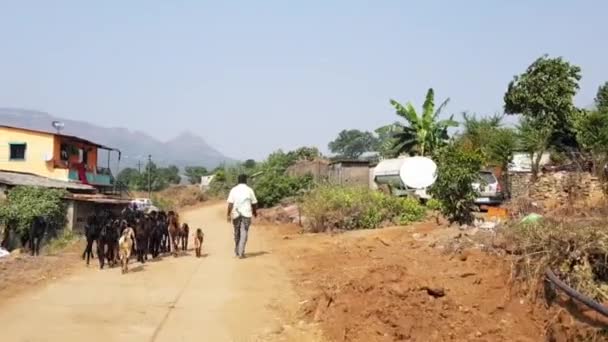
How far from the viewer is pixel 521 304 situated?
718cm

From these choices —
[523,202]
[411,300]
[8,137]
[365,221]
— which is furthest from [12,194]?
[411,300]

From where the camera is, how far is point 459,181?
598 inches

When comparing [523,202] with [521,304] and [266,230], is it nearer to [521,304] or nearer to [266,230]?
[521,304]

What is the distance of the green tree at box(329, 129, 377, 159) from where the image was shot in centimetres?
11312

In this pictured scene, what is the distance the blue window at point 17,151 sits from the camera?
35.6 m

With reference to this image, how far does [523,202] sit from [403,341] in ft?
29.0

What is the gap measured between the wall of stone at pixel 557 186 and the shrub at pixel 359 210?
143 inches

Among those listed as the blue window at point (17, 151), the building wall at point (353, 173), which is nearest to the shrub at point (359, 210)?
the building wall at point (353, 173)

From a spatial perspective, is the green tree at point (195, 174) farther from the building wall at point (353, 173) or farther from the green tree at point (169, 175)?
the building wall at point (353, 173)

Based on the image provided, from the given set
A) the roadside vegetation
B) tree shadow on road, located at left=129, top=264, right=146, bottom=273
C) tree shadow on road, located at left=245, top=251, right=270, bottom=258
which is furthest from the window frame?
tree shadow on road, located at left=129, top=264, right=146, bottom=273

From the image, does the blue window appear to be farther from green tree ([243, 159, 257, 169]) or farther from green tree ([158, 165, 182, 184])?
green tree ([158, 165, 182, 184])

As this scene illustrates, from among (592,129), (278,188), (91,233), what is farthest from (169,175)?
(91,233)

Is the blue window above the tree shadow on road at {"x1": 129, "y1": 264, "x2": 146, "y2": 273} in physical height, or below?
above

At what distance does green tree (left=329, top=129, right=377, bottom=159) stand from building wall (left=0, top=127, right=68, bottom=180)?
80340 mm
